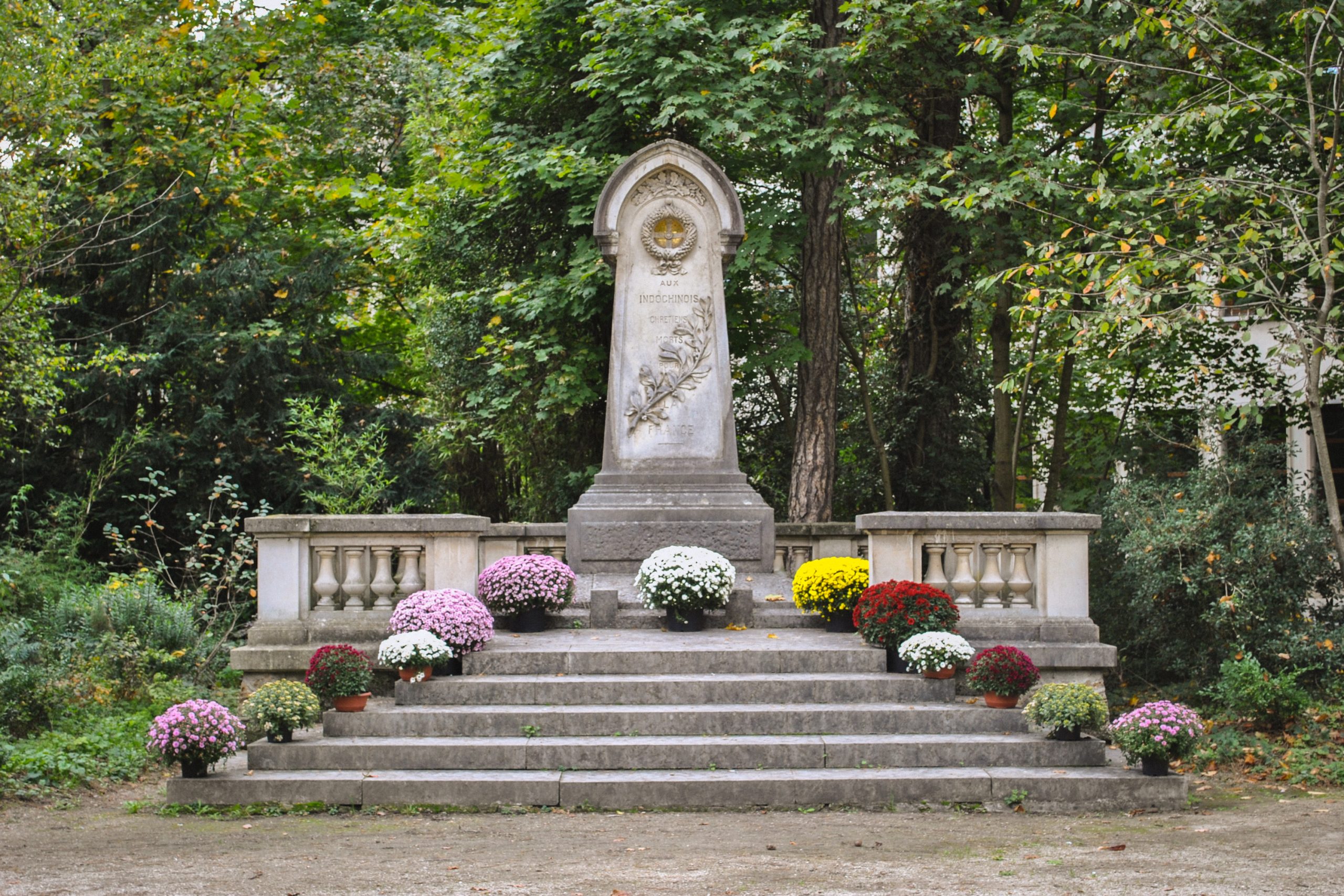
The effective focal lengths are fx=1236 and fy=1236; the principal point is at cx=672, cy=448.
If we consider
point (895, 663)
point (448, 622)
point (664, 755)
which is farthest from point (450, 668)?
point (895, 663)

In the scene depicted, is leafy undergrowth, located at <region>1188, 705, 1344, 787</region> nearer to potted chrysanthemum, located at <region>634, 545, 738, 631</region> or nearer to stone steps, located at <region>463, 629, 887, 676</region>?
stone steps, located at <region>463, 629, 887, 676</region>

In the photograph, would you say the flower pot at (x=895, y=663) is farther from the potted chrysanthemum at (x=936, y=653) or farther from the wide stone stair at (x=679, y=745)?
the potted chrysanthemum at (x=936, y=653)

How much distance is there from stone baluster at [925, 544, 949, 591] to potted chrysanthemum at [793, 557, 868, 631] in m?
0.55

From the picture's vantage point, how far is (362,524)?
32.6 feet

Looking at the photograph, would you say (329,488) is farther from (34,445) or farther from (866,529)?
(866,529)

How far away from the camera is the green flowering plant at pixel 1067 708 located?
26.8 ft

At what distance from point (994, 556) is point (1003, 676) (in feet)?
5.35

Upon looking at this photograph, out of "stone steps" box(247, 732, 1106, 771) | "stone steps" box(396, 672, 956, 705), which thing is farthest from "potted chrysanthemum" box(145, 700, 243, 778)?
"stone steps" box(396, 672, 956, 705)

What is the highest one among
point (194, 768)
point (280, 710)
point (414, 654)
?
point (414, 654)

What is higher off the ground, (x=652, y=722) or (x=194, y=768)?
(x=652, y=722)

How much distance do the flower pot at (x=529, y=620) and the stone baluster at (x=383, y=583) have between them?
3.45 ft

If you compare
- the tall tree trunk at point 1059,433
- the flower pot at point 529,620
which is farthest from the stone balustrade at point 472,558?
the tall tree trunk at point 1059,433

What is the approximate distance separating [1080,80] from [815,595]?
22.6ft

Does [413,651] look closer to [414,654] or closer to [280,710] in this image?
[414,654]
